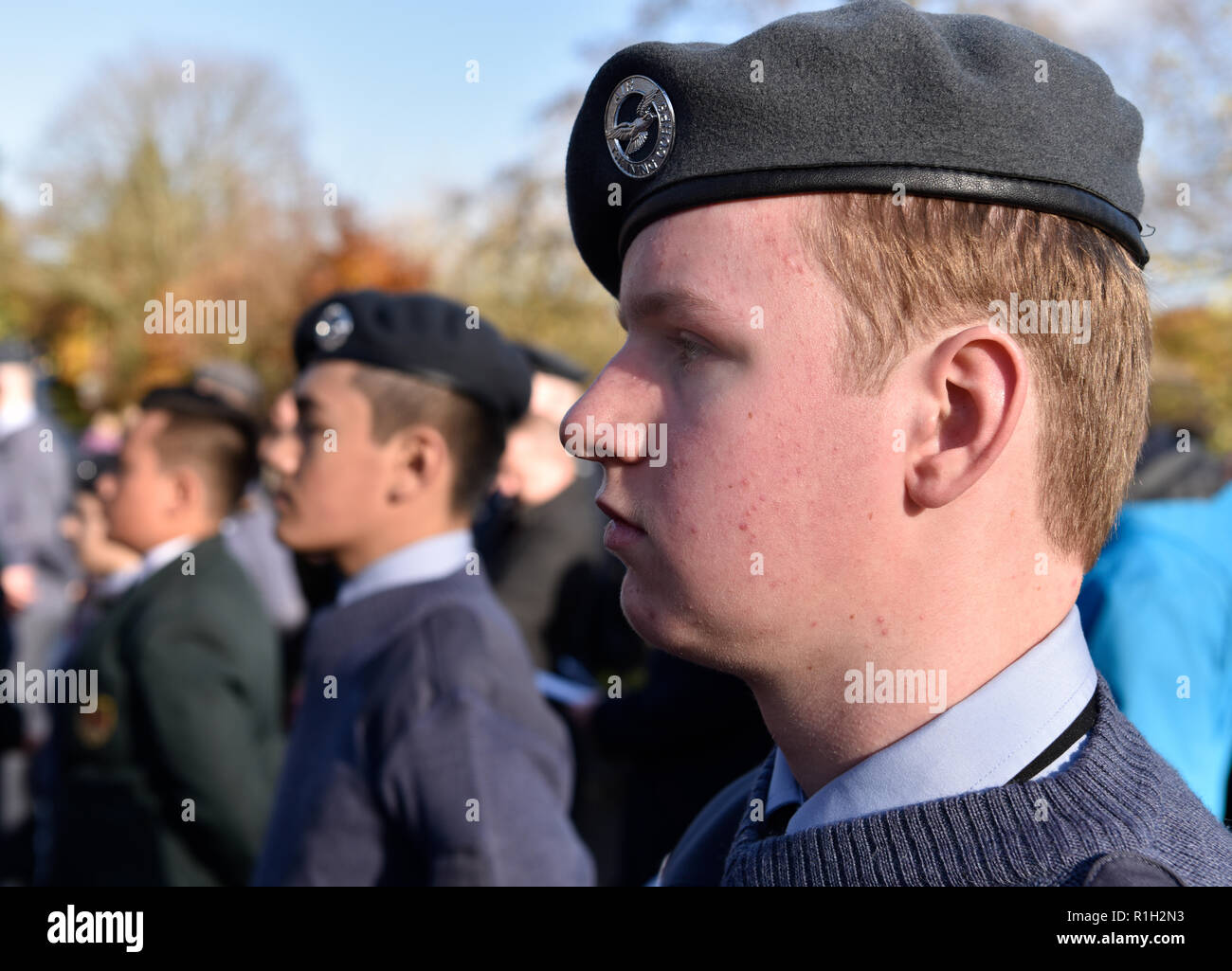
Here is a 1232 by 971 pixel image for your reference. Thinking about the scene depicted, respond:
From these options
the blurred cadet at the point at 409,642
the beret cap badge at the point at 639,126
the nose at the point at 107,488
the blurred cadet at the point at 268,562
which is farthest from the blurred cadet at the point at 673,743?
the blurred cadet at the point at 268,562

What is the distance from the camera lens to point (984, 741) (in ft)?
3.69

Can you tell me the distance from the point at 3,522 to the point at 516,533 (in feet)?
13.3

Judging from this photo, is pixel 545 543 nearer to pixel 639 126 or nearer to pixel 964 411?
pixel 639 126

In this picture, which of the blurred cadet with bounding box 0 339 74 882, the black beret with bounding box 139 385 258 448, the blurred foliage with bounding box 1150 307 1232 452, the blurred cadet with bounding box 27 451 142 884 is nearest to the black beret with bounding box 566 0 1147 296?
the black beret with bounding box 139 385 258 448

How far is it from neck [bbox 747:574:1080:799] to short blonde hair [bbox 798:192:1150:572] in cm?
11

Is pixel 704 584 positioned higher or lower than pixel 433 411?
lower

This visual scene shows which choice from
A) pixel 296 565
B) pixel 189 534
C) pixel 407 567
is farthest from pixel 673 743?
pixel 296 565

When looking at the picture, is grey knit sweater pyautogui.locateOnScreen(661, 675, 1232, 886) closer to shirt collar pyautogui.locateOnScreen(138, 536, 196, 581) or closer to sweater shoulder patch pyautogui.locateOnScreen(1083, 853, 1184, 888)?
sweater shoulder patch pyautogui.locateOnScreen(1083, 853, 1184, 888)

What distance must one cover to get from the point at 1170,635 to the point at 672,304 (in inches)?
75.8

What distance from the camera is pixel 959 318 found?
3.80 ft

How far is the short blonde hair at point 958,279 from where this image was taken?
1150mm
